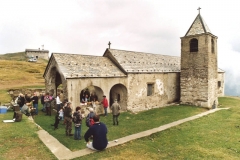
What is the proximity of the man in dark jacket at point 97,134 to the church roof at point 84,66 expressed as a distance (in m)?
7.99

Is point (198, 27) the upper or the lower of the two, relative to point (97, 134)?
upper

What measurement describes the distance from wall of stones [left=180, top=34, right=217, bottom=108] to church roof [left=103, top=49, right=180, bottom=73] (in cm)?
258

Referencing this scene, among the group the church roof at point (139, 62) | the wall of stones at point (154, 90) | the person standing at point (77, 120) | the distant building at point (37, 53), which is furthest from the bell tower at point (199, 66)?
the distant building at point (37, 53)

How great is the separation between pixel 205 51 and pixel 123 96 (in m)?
10.6

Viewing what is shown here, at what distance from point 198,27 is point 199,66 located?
4.69m

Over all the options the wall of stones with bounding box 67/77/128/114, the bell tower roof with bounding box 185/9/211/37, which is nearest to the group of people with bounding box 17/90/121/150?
the wall of stones with bounding box 67/77/128/114

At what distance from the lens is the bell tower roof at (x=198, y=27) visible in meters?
21.2

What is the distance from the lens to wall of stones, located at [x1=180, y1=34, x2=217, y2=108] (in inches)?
810

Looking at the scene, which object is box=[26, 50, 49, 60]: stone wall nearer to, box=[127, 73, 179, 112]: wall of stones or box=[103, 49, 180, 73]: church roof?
box=[103, 49, 180, 73]: church roof

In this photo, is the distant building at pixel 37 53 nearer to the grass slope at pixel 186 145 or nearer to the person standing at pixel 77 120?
the person standing at pixel 77 120

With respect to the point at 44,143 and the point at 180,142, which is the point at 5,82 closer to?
the point at 44,143

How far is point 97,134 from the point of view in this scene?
7.50m

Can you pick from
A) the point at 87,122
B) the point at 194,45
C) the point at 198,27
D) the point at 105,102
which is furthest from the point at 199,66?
the point at 87,122

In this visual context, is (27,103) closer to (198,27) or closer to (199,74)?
(199,74)
